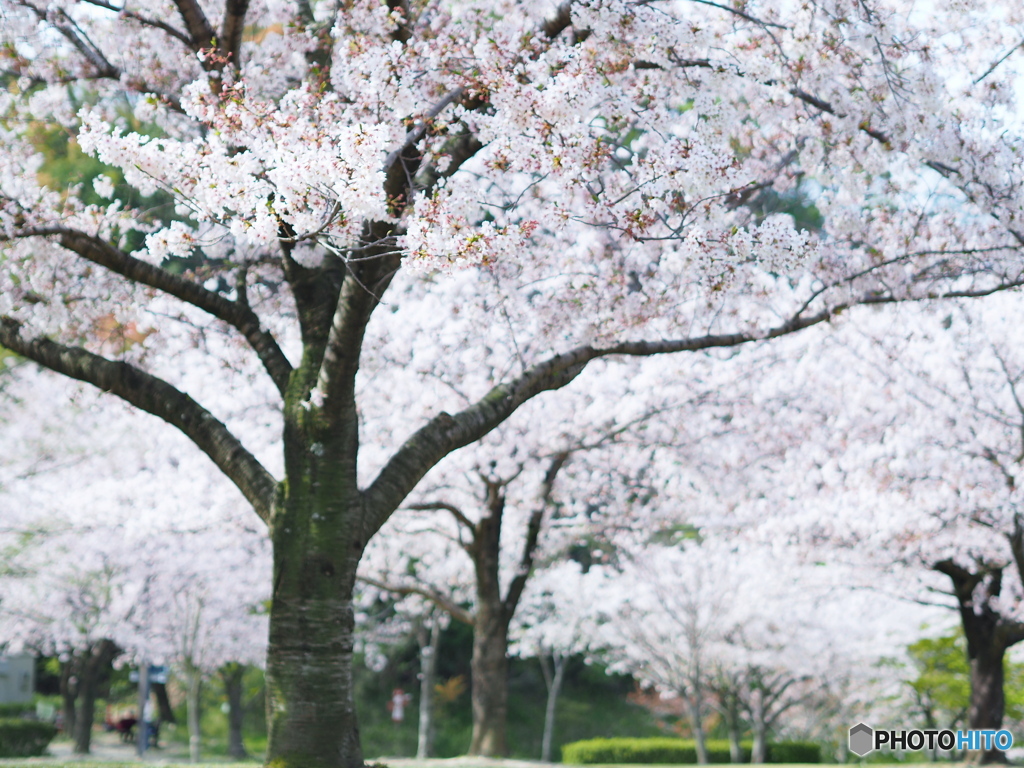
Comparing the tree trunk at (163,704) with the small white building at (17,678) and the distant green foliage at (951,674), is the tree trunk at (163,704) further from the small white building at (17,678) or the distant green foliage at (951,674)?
the distant green foliage at (951,674)

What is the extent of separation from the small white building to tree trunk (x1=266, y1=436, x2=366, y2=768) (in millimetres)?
30878

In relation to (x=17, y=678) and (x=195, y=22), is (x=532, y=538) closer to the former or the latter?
(x=195, y=22)

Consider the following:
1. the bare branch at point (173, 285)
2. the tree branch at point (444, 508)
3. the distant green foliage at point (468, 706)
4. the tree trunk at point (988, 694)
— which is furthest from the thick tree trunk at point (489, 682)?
the distant green foliage at point (468, 706)

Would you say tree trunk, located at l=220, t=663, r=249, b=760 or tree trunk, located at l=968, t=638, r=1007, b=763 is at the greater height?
tree trunk, located at l=968, t=638, r=1007, b=763

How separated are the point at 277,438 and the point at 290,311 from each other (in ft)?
14.1

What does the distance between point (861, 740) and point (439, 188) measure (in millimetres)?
13993

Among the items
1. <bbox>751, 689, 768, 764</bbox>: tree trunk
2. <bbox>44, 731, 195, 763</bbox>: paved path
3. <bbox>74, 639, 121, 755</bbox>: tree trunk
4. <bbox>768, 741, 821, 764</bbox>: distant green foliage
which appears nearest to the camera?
<bbox>751, 689, 768, 764</bbox>: tree trunk

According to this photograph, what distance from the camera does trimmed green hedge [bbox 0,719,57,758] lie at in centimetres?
1766

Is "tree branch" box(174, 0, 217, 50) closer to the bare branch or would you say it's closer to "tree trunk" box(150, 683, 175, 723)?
the bare branch

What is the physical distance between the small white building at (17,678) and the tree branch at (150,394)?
30.0 metres

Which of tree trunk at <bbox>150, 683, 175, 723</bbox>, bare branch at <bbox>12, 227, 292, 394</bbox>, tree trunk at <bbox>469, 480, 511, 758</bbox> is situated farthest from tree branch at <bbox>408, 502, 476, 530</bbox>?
tree trunk at <bbox>150, 683, 175, 723</bbox>

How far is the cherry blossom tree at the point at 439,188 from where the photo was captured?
14.9 ft

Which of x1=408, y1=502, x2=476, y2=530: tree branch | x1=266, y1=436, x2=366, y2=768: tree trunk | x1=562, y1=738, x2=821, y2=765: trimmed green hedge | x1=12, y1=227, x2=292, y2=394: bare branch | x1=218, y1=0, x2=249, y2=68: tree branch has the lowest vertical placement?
x1=562, y1=738, x2=821, y2=765: trimmed green hedge

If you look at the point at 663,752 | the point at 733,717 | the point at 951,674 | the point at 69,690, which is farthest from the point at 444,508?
the point at 69,690
